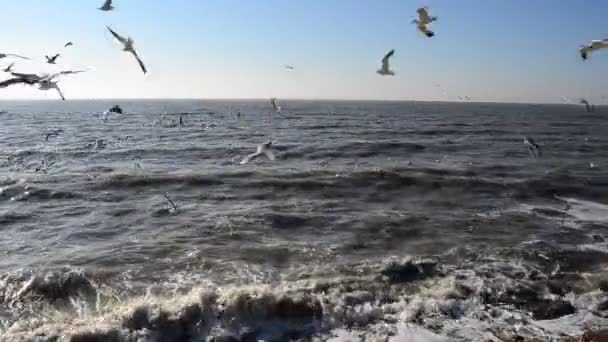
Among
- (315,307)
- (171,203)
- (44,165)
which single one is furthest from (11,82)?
(44,165)

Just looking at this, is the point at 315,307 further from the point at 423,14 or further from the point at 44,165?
the point at 44,165

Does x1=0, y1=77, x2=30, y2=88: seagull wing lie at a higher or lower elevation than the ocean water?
higher

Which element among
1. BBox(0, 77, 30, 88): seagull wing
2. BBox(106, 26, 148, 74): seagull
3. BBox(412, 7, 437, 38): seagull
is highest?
BBox(412, 7, 437, 38): seagull

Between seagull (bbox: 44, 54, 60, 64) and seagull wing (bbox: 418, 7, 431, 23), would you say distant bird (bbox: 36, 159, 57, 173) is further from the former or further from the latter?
seagull wing (bbox: 418, 7, 431, 23)

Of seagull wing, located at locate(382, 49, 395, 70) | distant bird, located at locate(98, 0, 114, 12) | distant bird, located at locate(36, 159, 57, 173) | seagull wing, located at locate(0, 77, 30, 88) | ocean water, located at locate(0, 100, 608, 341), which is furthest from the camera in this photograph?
distant bird, located at locate(36, 159, 57, 173)

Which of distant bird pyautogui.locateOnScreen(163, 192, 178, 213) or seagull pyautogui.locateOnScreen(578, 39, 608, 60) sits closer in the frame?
seagull pyautogui.locateOnScreen(578, 39, 608, 60)

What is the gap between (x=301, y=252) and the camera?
12.7 meters

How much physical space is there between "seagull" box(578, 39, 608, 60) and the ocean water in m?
4.63

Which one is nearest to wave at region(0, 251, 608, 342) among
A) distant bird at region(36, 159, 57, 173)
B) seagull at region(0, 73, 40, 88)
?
seagull at region(0, 73, 40, 88)

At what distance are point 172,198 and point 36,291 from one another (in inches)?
359

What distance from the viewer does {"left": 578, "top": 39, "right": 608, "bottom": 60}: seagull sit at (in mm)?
8781

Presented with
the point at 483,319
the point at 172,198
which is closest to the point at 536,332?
the point at 483,319

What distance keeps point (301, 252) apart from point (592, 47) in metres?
7.70

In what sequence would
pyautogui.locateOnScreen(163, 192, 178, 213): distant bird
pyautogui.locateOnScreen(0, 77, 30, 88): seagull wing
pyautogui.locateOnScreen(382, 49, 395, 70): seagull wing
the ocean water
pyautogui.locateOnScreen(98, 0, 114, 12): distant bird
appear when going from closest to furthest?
pyautogui.locateOnScreen(0, 77, 30, 88): seagull wing
the ocean water
pyautogui.locateOnScreen(98, 0, 114, 12): distant bird
pyautogui.locateOnScreen(382, 49, 395, 70): seagull wing
pyautogui.locateOnScreen(163, 192, 178, 213): distant bird
